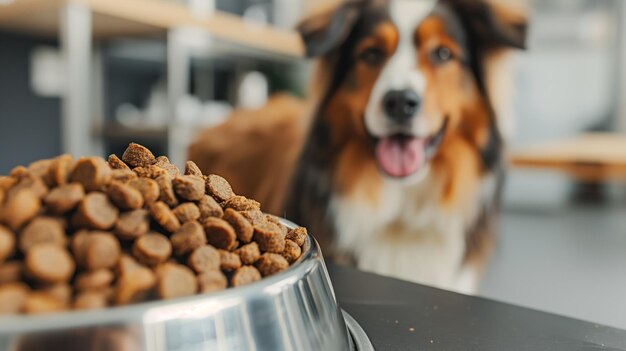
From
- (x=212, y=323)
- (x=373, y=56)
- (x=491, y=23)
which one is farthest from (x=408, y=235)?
(x=212, y=323)

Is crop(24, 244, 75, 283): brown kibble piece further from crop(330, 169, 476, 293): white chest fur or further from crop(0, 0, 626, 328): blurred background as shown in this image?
crop(0, 0, 626, 328): blurred background

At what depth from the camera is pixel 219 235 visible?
39 centimetres

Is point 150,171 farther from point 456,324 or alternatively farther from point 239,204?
point 456,324

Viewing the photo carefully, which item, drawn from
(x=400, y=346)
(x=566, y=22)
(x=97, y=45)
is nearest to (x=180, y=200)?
(x=400, y=346)

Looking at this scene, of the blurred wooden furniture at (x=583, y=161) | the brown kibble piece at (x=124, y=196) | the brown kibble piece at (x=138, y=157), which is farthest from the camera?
the blurred wooden furniture at (x=583, y=161)

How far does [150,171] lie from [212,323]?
0.17 m

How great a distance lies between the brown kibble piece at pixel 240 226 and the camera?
0.42 metres

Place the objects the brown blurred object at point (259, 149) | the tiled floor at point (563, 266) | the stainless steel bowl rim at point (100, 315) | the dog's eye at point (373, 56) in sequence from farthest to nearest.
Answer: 1. the tiled floor at point (563, 266)
2. the brown blurred object at point (259, 149)
3. the dog's eye at point (373, 56)
4. the stainless steel bowl rim at point (100, 315)

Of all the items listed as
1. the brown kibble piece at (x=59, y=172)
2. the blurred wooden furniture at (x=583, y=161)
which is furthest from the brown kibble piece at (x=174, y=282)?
the blurred wooden furniture at (x=583, y=161)

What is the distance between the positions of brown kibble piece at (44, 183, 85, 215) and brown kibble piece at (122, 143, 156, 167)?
0.39 ft

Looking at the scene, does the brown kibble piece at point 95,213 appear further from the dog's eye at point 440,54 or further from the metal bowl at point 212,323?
the dog's eye at point 440,54

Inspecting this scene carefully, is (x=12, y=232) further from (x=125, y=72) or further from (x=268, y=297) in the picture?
(x=125, y=72)

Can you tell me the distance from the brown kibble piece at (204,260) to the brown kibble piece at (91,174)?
82 mm

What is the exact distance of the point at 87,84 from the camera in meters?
1.95
